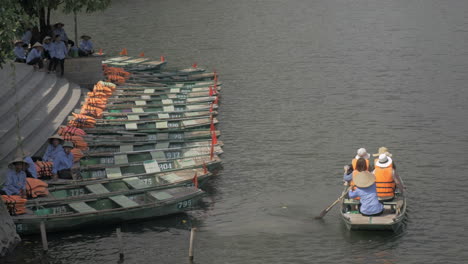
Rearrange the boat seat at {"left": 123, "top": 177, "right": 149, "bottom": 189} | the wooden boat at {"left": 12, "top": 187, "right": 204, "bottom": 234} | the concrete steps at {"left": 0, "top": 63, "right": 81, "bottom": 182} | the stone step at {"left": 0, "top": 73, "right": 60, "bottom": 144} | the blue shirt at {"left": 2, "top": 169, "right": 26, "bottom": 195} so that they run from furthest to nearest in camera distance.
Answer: the stone step at {"left": 0, "top": 73, "right": 60, "bottom": 144} < the concrete steps at {"left": 0, "top": 63, "right": 81, "bottom": 182} < the boat seat at {"left": 123, "top": 177, "right": 149, "bottom": 189} < the blue shirt at {"left": 2, "top": 169, "right": 26, "bottom": 195} < the wooden boat at {"left": 12, "top": 187, "right": 204, "bottom": 234}

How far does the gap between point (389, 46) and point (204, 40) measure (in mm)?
13554

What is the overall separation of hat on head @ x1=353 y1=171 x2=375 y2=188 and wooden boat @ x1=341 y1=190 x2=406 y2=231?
0.96m

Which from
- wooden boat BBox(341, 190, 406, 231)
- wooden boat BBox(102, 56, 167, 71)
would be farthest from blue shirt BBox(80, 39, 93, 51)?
wooden boat BBox(341, 190, 406, 231)

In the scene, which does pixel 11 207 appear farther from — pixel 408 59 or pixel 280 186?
pixel 408 59

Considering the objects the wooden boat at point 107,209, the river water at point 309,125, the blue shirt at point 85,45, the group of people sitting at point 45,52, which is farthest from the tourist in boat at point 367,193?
the blue shirt at point 85,45

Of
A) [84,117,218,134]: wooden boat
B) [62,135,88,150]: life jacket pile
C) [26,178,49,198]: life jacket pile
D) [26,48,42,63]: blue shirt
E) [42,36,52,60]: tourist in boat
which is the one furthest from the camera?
[42,36,52,60]: tourist in boat

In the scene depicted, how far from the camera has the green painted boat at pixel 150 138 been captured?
3225cm

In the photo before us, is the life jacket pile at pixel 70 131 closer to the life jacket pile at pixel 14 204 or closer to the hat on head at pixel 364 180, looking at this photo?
the life jacket pile at pixel 14 204

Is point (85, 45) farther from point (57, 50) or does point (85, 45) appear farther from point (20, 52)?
point (20, 52)

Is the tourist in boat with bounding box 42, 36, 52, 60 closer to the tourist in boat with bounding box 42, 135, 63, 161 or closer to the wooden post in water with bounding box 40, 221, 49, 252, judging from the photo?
the tourist in boat with bounding box 42, 135, 63, 161

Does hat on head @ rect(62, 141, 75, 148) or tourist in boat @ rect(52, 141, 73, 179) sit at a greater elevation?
hat on head @ rect(62, 141, 75, 148)

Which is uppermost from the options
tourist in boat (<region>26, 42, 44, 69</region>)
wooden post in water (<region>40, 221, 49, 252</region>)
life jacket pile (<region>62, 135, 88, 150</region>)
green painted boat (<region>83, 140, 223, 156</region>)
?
tourist in boat (<region>26, 42, 44, 69</region>)

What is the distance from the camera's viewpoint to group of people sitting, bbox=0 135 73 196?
2506 cm

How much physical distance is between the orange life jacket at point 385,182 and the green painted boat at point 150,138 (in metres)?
9.38
